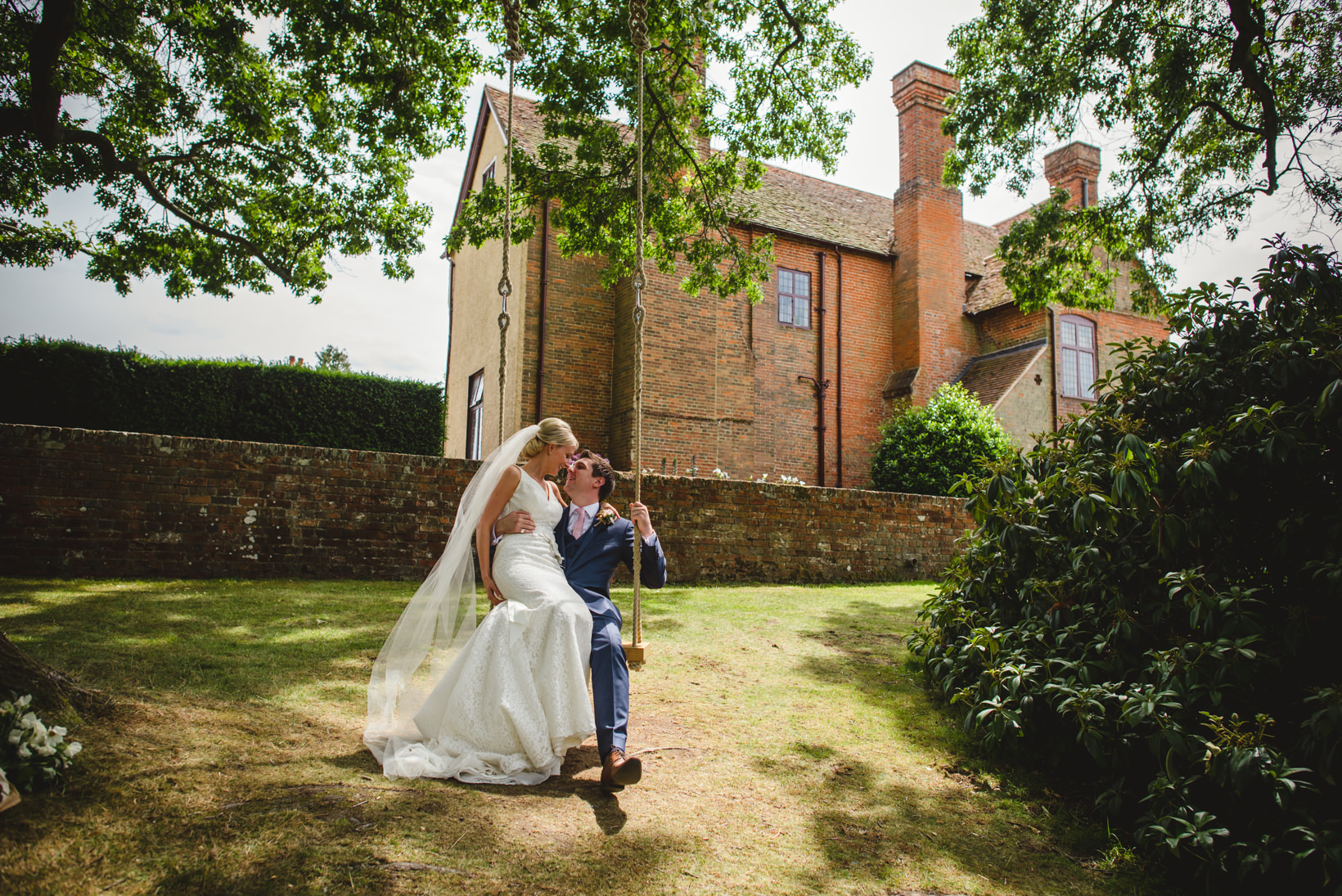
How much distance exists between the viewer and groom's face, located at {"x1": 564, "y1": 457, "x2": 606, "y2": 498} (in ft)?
15.5

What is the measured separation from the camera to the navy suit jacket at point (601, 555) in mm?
4613

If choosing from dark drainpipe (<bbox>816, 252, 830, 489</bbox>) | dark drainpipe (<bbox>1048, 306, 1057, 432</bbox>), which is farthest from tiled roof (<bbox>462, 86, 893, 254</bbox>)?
dark drainpipe (<bbox>1048, 306, 1057, 432</bbox>)

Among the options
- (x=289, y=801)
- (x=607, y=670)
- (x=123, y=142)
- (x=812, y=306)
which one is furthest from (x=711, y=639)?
(x=812, y=306)

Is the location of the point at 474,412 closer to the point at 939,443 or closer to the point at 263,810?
the point at 939,443

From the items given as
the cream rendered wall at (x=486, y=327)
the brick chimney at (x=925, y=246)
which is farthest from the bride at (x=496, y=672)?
the brick chimney at (x=925, y=246)

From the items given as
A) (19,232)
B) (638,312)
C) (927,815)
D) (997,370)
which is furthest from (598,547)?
(997,370)

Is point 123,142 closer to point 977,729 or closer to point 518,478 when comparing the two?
point 518,478

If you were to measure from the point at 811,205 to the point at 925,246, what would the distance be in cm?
355

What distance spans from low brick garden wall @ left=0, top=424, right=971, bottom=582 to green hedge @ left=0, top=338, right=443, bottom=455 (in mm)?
3801

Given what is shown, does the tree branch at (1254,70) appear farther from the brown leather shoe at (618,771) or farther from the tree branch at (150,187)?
the tree branch at (150,187)

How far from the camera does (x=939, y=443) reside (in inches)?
706

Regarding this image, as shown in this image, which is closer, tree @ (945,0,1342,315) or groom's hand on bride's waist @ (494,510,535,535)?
groom's hand on bride's waist @ (494,510,535,535)

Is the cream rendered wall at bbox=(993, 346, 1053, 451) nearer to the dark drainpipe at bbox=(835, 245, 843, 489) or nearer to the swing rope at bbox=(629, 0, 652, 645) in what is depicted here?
the dark drainpipe at bbox=(835, 245, 843, 489)

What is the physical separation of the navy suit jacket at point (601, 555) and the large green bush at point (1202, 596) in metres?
2.20
